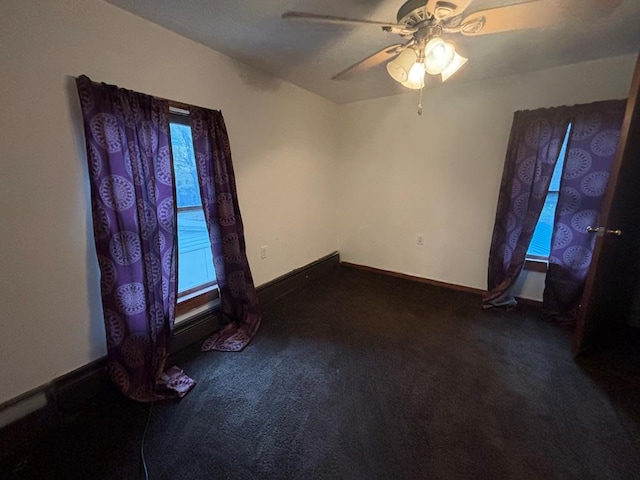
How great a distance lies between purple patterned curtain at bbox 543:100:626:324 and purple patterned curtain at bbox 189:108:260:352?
2652 mm

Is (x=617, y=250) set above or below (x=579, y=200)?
below

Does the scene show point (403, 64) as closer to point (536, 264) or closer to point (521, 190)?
point (521, 190)

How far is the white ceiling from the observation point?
1.50 meters

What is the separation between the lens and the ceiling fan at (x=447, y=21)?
3.47ft

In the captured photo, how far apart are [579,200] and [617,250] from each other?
21.5 inches

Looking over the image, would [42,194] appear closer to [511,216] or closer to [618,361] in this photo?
[511,216]

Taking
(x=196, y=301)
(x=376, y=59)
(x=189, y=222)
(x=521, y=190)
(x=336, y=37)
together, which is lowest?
(x=196, y=301)

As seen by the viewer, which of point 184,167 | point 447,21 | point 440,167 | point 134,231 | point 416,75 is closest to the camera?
point 447,21

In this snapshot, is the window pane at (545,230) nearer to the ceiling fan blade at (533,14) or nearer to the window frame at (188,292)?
the ceiling fan blade at (533,14)

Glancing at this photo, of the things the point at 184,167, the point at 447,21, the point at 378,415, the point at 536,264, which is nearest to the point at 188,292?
the point at 184,167

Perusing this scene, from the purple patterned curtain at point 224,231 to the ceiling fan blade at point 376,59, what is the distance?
98 centimetres

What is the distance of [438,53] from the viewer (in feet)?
3.96

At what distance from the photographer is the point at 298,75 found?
250 cm

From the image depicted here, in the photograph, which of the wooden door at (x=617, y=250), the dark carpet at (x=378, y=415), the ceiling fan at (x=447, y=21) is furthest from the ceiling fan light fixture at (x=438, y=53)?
the dark carpet at (x=378, y=415)
